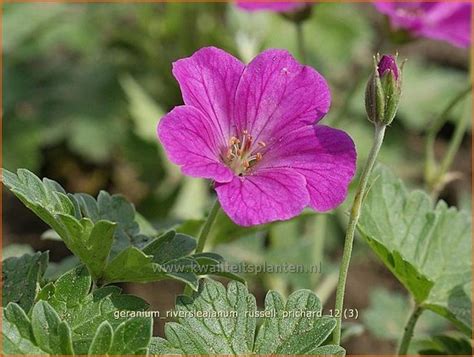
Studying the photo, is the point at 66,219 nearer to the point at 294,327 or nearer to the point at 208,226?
the point at 208,226

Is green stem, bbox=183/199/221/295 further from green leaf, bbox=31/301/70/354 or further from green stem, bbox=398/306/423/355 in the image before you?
green stem, bbox=398/306/423/355

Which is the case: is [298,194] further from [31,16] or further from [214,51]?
[31,16]

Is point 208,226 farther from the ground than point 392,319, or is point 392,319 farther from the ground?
point 208,226

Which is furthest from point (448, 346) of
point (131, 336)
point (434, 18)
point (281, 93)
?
point (434, 18)

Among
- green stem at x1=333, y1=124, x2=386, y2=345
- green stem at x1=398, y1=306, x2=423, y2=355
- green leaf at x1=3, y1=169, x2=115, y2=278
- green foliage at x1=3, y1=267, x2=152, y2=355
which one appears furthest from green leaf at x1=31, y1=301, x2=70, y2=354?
green stem at x1=398, y1=306, x2=423, y2=355

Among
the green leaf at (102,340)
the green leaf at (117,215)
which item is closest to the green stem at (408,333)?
the green leaf at (117,215)

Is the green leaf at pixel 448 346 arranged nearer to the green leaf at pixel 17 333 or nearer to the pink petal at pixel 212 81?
the pink petal at pixel 212 81
